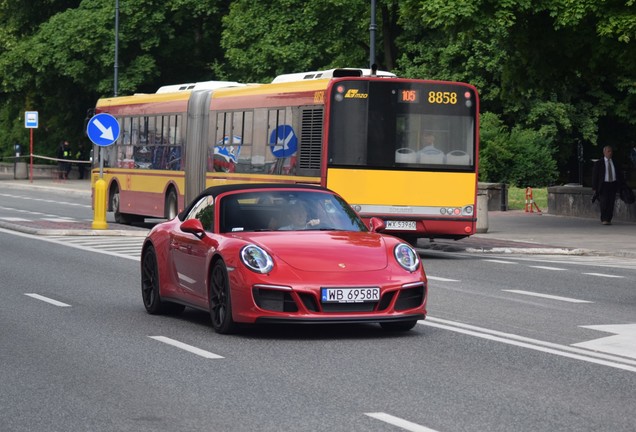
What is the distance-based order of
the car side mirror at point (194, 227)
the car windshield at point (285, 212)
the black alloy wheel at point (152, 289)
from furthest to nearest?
the black alloy wheel at point (152, 289) → the car windshield at point (285, 212) → the car side mirror at point (194, 227)

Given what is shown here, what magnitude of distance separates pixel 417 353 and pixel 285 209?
8.49ft

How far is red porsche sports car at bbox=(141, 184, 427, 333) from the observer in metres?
12.4

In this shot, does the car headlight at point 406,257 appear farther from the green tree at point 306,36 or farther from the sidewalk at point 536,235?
the green tree at point 306,36

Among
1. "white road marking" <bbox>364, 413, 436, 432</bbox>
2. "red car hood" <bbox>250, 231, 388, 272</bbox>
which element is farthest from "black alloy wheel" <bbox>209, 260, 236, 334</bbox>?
"white road marking" <bbox>364, 413, 436, 432</bbox>

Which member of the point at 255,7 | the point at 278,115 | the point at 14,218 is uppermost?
the point at 255,7

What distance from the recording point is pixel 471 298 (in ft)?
55.8

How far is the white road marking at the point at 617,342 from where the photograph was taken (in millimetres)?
11947

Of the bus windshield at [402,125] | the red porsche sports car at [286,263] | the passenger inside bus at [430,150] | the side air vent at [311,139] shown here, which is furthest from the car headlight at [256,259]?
the passenger inside bus at [430,150]

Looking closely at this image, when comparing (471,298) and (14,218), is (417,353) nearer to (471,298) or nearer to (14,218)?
(471,298)

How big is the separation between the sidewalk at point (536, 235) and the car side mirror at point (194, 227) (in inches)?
517

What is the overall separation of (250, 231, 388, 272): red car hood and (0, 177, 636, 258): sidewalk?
13.1 metres

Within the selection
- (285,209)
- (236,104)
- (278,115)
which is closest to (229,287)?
(285,209)

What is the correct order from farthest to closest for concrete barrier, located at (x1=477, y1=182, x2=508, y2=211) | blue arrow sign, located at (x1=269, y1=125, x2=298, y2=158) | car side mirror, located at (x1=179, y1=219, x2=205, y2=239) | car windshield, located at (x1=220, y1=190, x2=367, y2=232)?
concrete barrier, located at (x1=477, y1=182, x2=508, y2=211) < blue arrow sign, located at (x1=269, y1=125, x2=298, y2=158) < car windshield, located at (x1=220, y1=190, x2=367, y2=232) < car side mirror, located at (x1=179, y1=219, x2=205, y2=239)

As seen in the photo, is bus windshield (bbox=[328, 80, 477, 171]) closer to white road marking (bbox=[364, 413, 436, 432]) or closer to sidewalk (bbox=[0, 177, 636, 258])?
sidewalk (bbox=[0, 177, 636, 258])
